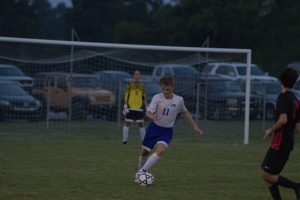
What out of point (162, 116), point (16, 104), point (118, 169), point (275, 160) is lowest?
point (118, 169)

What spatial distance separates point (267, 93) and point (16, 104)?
31.3ft

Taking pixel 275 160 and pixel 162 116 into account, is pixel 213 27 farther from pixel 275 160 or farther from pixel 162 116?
pixel 275 160

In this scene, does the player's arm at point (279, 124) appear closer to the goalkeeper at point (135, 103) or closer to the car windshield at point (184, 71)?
the goalkeeper at point (135, 103)

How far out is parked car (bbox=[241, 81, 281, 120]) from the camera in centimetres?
2816

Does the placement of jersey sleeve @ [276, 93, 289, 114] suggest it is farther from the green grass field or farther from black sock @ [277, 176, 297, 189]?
the green grass field

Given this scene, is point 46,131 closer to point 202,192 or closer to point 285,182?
point 202,192

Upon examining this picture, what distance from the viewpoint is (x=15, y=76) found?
84.2 ft

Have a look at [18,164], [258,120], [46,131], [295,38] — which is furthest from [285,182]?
[295,38]

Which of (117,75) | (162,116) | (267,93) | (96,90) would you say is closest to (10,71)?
(96,90)

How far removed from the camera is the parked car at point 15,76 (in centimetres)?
2527

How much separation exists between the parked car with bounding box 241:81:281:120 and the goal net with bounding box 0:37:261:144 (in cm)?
212

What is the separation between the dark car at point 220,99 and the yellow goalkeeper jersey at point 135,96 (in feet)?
13.7

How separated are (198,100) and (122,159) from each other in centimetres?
851

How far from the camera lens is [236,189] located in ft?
38.1
